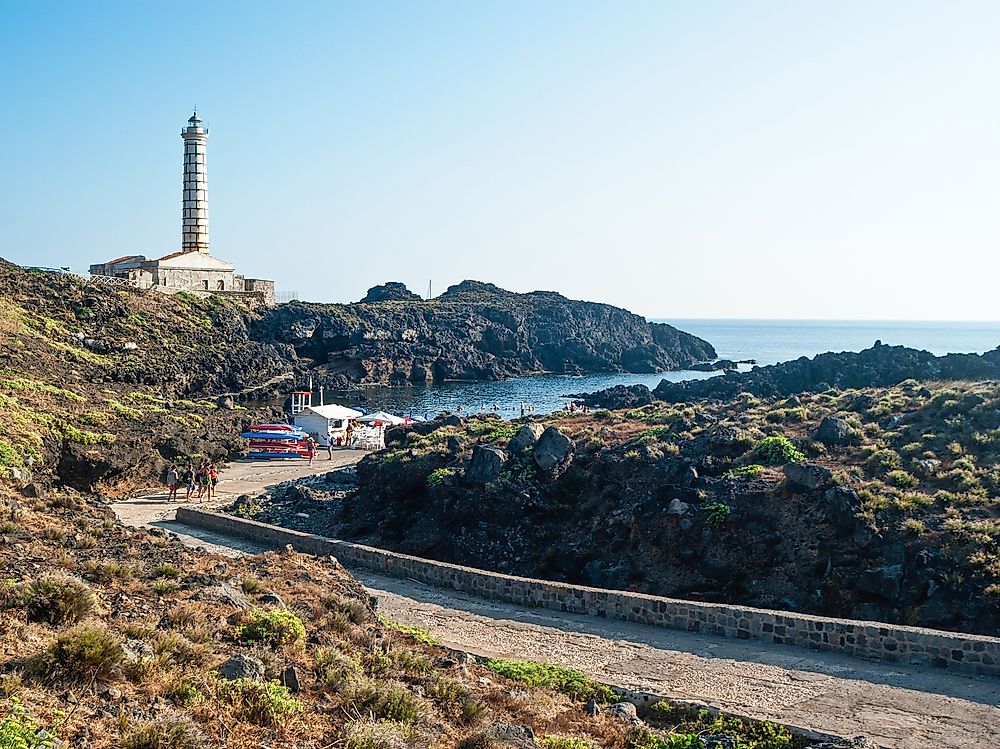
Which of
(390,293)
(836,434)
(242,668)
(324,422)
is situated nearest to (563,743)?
(242,668)

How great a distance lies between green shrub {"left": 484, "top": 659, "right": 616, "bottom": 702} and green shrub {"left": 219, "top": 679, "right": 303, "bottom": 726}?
4105 mm

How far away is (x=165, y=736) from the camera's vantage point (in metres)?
7.16

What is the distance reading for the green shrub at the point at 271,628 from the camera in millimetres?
10281

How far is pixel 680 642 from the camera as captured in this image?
559 inches

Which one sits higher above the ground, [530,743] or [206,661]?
[206,661]

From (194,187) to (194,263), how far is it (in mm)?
A: 11993

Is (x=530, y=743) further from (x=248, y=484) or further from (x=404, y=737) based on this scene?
(x=248, y=484)

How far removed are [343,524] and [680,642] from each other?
1287 centimetres

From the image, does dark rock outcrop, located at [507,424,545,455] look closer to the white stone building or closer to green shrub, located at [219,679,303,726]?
green shrub, located at [219,679,303,726]

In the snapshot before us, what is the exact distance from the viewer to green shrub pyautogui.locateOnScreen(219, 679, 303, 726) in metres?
8.09

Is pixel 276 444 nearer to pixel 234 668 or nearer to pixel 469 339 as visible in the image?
pixel 234 668

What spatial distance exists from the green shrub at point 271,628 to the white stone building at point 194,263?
241ft

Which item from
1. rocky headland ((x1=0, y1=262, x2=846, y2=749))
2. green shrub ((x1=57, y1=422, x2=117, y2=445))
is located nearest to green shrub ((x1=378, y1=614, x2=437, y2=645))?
rocky headland ((x1=0, y1=262, x2=846, y2=749))

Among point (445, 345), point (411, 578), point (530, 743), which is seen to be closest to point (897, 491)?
point (411, 578)
